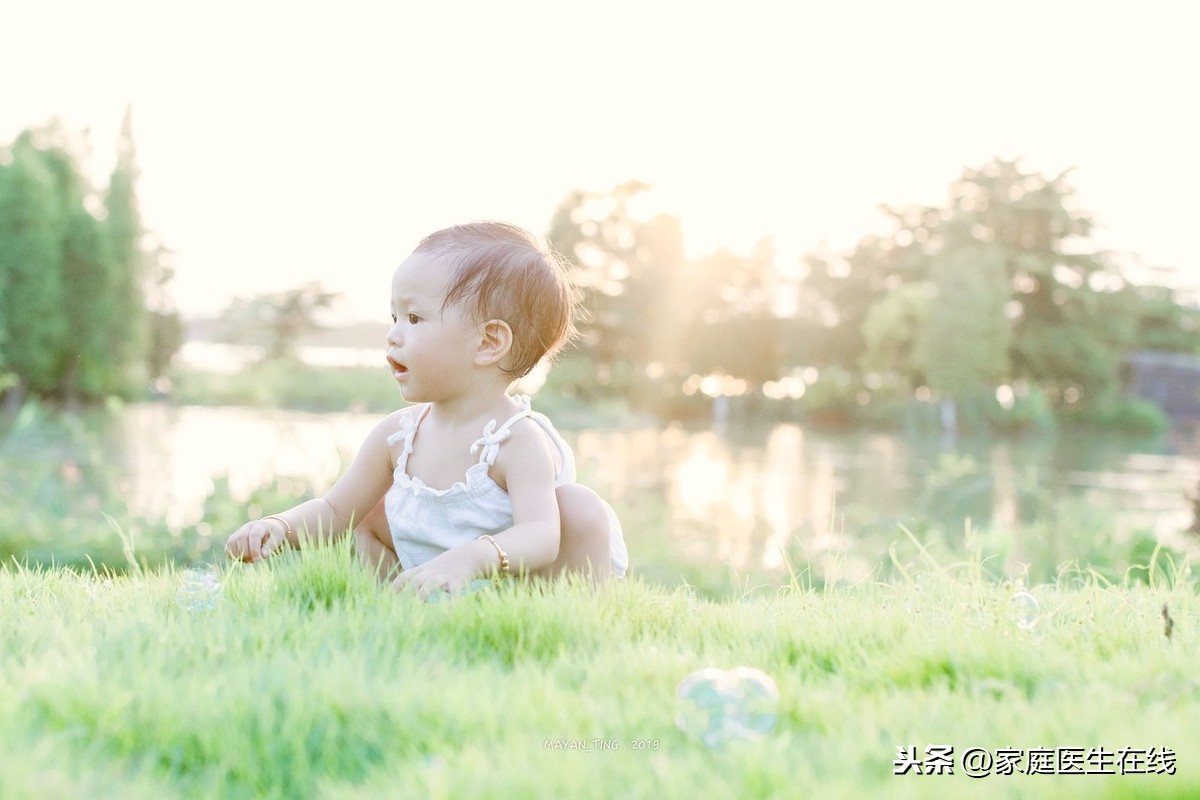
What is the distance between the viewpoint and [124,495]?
22.1 ft

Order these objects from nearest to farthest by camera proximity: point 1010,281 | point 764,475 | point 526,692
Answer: point 526,692 → point 764,475 → point 1010,281

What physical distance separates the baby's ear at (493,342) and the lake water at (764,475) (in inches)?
42.4

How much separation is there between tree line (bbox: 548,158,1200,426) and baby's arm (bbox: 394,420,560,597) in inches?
791

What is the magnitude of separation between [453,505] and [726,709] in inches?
49.6

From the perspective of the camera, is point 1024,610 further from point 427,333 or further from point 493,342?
point 427,333

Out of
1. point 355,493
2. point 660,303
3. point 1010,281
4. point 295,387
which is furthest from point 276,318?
point 355,493

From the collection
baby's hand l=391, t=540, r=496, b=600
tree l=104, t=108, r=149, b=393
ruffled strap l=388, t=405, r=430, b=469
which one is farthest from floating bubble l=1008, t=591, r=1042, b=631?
tree l=104, t=108, r=149, b=393

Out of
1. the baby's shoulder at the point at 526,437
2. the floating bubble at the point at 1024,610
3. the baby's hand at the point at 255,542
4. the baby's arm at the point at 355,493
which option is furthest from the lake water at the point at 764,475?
the baby's hand at the point at 255,542

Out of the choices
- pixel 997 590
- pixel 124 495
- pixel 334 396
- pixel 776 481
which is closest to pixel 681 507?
pixel 776 481

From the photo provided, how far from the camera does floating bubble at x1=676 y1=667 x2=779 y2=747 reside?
1.44 metres

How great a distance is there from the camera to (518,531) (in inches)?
93.0

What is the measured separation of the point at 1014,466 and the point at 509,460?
45.1 ft

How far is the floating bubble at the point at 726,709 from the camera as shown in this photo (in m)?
1.44

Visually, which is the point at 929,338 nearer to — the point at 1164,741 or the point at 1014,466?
the point at 1014,466
